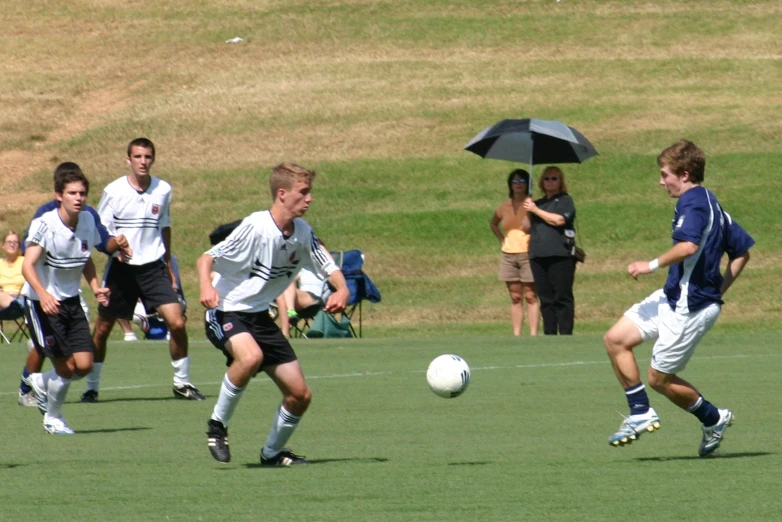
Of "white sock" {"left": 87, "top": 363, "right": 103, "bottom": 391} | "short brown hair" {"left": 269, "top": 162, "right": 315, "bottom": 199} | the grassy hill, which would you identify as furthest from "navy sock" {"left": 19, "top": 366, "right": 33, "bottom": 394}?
the grassy hill

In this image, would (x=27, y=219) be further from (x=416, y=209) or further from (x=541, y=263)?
(x=541, y=263)

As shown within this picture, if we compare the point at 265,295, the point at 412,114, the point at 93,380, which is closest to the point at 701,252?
the point at 265,295

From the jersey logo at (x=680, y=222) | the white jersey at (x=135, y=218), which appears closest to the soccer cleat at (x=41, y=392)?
the white jersey at (x=135, y=218)

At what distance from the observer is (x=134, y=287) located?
11922 mm

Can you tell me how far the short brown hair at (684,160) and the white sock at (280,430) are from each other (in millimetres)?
2528

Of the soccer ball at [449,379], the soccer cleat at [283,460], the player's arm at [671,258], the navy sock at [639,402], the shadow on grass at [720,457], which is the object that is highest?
the player's arm at [671,258]

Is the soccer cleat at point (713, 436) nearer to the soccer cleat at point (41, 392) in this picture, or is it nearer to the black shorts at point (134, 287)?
the soccer cleat at point (41, 392)

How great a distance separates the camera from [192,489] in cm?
715

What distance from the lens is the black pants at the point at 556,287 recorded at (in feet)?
58.1

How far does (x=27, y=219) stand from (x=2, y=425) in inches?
849

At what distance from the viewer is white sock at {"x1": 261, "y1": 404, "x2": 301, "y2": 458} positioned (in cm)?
799

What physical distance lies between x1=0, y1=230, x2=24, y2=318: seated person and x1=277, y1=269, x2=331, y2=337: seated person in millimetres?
3632

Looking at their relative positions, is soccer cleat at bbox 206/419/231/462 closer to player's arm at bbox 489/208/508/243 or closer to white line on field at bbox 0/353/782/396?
white line on field at bbox 0/353/782/396

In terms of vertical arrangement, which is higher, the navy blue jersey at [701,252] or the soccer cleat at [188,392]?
the navy blue jersey at [701,252]
